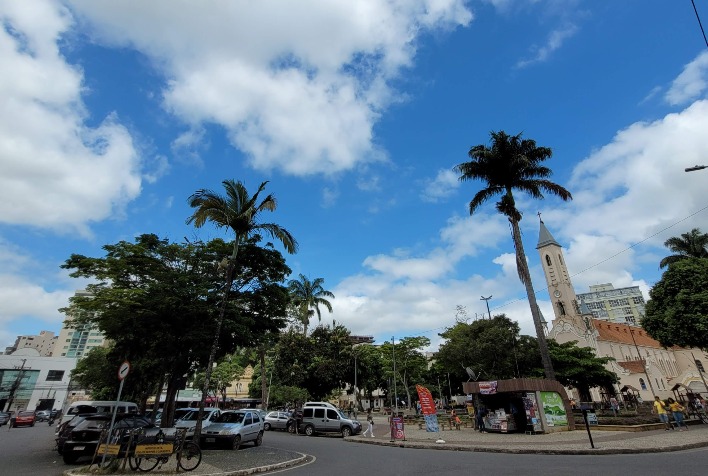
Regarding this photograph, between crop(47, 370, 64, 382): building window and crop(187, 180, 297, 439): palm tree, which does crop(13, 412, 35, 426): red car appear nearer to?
crop(187, 180, 297, 439): palm tree

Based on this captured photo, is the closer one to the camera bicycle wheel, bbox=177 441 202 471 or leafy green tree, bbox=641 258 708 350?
bicycle wheel, bbox=177 441 202 471

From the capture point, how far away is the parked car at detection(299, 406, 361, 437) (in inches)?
997

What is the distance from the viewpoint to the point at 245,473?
10.7 meters

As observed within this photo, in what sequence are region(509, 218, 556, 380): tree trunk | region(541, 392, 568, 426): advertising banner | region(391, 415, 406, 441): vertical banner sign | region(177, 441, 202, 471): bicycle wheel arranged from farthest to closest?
region(509, 218, 556, 380): tree trunk → region(541, 392, 568, 426): advertising banner → region(391, 415, 406, 441): vertical banner sign → region(177, 441, 202, 471): bicycle wheel

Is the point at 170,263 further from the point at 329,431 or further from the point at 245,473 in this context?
the point at 329,431

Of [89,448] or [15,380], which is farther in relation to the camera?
[15,380]

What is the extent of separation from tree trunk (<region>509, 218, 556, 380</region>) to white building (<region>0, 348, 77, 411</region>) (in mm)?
86584

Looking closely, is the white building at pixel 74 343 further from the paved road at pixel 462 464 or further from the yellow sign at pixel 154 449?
the yellow sign at pixel 154 449

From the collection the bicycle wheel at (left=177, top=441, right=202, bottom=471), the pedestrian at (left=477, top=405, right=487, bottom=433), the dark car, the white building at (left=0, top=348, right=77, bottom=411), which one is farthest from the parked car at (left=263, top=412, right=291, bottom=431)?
the white building at (left=0, top=348, right=77, bottom=411)

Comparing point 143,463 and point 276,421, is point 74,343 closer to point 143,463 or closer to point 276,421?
point 276,421

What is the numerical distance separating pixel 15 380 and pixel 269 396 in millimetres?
60142

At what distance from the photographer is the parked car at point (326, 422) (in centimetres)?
2534

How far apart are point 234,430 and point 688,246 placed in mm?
47668

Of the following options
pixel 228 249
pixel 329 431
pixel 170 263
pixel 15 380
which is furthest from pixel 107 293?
pixel 15 380
